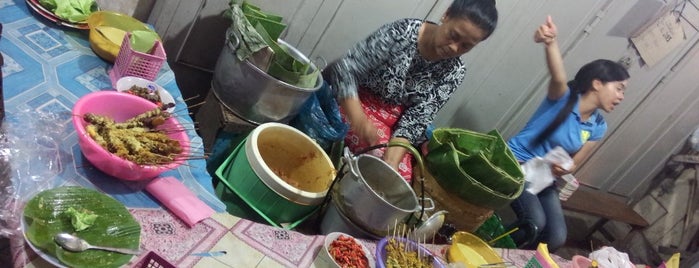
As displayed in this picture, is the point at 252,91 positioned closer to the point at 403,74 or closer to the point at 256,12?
the point at 256,12

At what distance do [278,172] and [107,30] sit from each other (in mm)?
1053

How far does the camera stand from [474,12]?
2.66 m

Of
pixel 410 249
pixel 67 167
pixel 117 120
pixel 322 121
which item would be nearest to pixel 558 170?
pixel 322 121

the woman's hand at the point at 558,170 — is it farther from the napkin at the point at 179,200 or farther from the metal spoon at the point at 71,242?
the metal spoon at the point at 71,242

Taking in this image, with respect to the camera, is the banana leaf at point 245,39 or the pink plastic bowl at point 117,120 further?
the banana leaf at point 245,39

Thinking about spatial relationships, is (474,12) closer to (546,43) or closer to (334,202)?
(546,43)

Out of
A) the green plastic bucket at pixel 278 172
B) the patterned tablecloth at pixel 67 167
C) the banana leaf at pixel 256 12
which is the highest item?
the banana leaf at pixel 256 12

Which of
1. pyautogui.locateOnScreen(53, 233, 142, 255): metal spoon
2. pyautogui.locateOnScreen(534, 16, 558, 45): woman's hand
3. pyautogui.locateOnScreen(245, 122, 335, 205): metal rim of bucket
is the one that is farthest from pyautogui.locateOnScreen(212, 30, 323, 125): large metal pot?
pyautogui.locateOnScreen(534, 16, 558, 45): woman's hand

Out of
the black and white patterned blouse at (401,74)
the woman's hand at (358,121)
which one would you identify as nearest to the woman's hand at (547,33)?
the black and white patterned blouse at (401,74)

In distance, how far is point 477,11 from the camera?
266 centimetres

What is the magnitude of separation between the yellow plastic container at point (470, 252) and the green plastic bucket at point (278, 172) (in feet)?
2.19

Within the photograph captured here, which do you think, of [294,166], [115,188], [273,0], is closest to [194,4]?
[273,0]

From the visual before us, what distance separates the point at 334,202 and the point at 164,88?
3.12ft

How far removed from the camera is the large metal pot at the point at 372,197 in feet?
6.93
